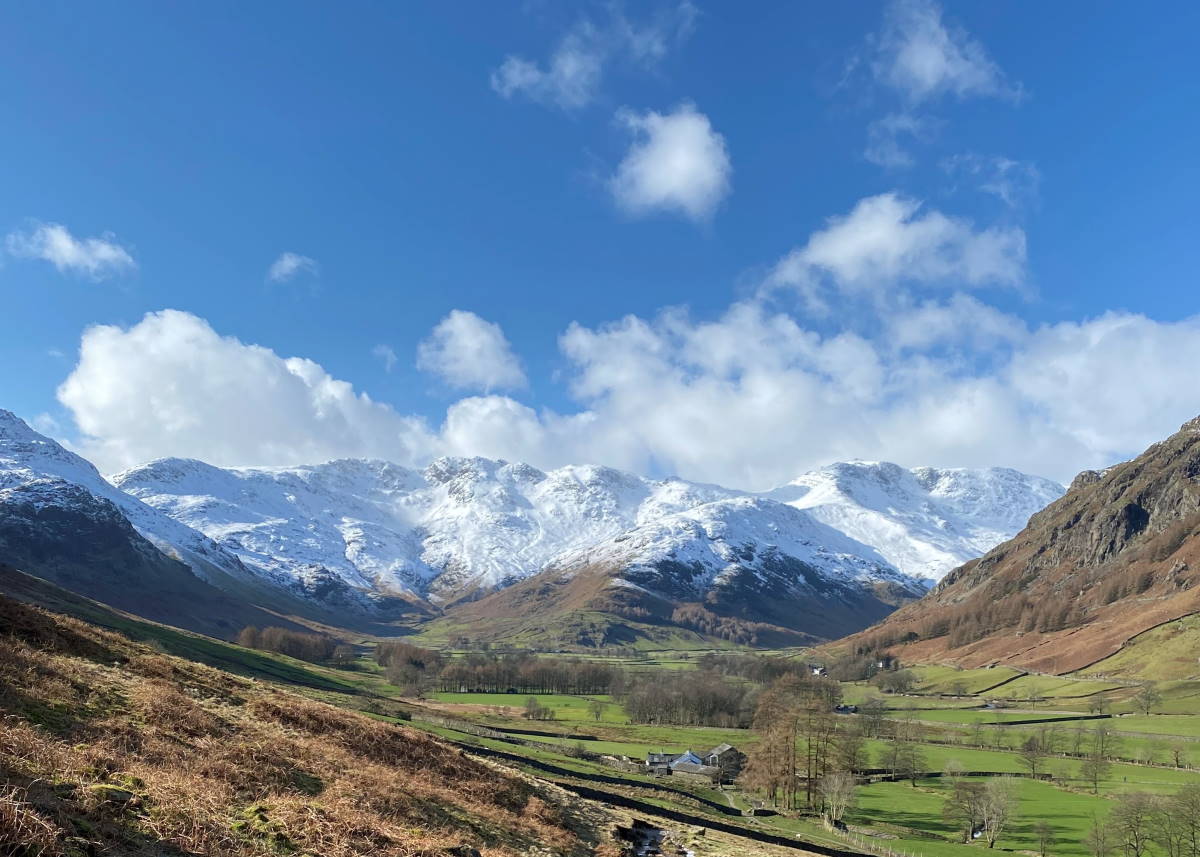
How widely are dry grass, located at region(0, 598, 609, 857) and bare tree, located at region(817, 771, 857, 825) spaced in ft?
198

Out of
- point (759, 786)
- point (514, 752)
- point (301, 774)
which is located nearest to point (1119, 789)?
point (759, 786)

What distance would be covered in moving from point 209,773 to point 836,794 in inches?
3169

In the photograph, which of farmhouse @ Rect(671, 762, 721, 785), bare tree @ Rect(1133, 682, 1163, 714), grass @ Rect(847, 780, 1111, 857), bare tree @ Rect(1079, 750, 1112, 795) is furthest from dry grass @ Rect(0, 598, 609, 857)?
bare tree @ Rect(1133, 682, 1163, 714)

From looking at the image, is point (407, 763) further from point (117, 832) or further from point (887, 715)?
point (887, 715)

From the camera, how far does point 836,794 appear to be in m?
81.2

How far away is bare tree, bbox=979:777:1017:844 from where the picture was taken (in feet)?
262

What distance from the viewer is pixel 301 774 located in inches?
846

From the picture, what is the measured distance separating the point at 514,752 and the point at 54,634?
70.1m

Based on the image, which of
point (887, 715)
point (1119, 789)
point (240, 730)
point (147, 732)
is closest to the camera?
point (147, 732)

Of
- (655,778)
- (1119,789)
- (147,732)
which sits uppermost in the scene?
(147,732)

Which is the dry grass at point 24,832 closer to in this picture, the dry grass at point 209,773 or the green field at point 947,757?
the dry grass at point 209,773

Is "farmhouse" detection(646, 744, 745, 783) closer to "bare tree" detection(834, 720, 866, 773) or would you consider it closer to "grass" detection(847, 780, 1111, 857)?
"bare tree" detection(834, 720, 866, 773)

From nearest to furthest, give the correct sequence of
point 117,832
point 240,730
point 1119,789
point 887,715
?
point 117,832, point 240,730, point 1119,789, point 887,715

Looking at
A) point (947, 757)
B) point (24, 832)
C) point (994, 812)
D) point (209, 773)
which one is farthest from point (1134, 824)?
point (24, 832)
